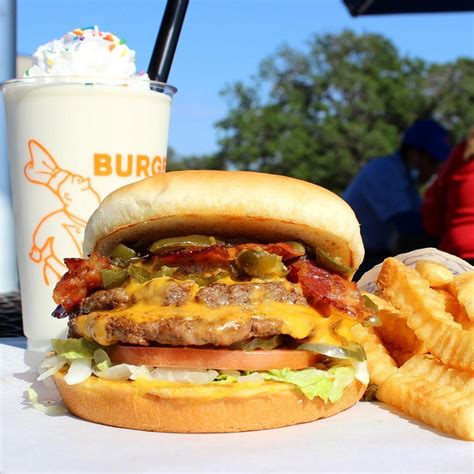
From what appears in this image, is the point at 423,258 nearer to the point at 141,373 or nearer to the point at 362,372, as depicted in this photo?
the point at 362,372

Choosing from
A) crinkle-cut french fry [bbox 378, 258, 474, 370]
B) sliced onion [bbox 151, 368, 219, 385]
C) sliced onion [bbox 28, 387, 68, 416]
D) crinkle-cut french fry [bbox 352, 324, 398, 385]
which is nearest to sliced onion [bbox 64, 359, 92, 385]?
sliced onion [bbox 28, 387, 68, 416]

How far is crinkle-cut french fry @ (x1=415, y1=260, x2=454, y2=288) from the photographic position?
2.44 metres

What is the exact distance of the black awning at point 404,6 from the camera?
6.88 m

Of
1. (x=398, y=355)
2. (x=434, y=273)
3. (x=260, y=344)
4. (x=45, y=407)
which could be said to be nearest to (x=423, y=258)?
(x=434, y=273)

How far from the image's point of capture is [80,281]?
7.18 feet

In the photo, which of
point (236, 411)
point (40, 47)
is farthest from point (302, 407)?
point (40, 47)

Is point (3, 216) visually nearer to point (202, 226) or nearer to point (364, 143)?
point (202, 226)

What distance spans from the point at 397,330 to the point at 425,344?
26cm

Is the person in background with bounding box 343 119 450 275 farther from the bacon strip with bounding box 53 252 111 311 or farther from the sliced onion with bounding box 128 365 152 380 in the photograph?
the sliced onion with bounding box 128 365 152 380

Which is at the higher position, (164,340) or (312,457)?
(164,340)

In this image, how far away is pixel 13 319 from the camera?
338cm

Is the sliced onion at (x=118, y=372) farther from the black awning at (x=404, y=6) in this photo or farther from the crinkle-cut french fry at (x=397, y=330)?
the black awning at (x=404, y=6)

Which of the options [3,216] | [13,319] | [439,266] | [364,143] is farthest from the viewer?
[364,143]

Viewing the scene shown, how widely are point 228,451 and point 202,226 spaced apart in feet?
2.18
